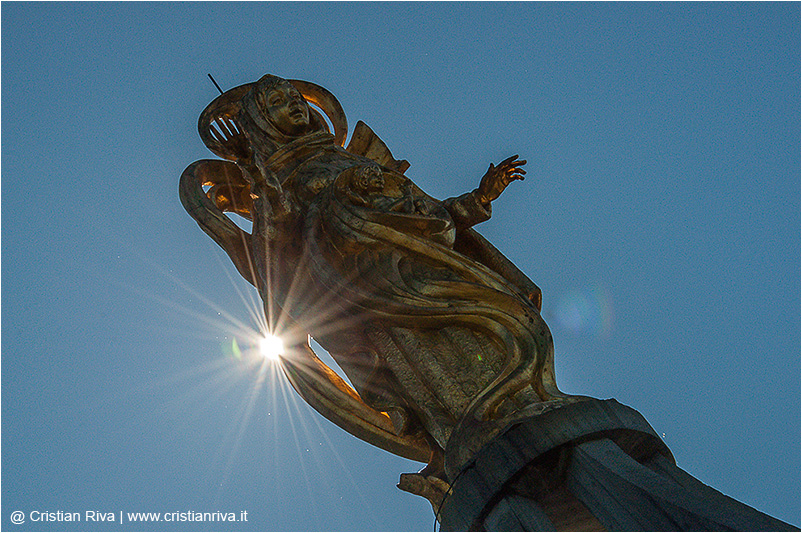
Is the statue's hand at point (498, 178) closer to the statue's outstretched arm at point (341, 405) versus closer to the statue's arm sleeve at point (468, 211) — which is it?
the statue's arm sleeve at point (468, 211)

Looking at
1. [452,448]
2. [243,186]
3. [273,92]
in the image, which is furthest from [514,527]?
[273,92]

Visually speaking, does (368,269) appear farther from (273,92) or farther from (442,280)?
(273,92)

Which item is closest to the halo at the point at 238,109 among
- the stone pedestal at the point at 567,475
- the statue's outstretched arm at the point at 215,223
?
the statue's outstretched arm at the point at 215,223

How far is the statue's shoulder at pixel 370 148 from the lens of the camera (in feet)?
28.5

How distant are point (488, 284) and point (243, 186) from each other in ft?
10.8

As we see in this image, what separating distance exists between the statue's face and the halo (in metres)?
0.37

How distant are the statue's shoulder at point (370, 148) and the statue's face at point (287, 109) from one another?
60cm

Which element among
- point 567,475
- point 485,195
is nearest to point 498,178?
point 485,195

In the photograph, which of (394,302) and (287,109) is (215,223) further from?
(394,302)

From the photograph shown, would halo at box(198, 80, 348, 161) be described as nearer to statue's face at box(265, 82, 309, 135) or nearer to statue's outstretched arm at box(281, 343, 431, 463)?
statue's face at box(265, 82, 309, 135)

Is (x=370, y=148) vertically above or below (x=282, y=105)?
below

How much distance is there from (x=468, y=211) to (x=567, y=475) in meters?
3.22

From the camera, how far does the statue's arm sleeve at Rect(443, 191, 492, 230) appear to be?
22.8ft

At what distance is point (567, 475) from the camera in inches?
162
